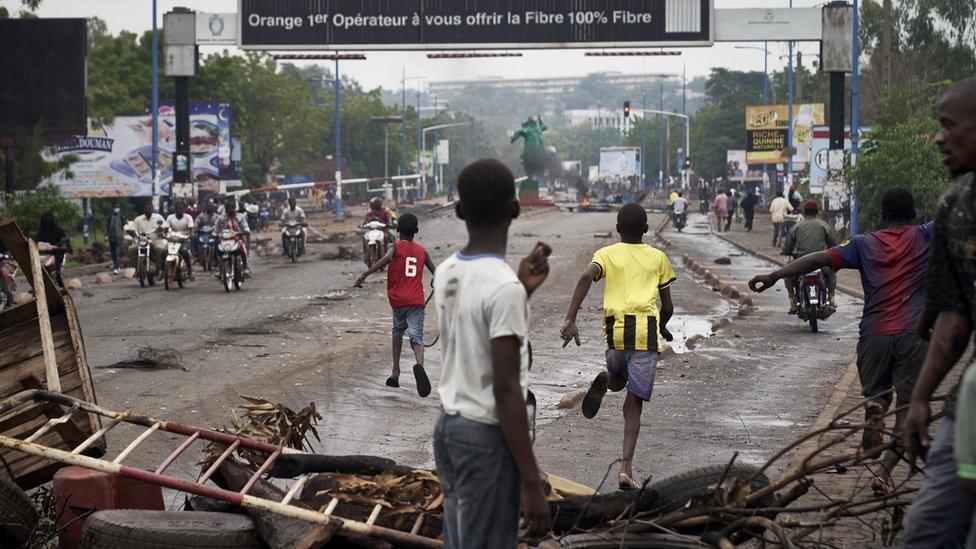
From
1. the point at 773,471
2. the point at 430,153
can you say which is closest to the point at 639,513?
the point at 773,471

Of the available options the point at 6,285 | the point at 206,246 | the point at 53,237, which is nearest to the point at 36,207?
the point at 206,246

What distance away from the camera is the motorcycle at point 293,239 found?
3541 centimetres

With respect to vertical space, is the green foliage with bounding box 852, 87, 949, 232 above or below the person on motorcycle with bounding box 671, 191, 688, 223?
above

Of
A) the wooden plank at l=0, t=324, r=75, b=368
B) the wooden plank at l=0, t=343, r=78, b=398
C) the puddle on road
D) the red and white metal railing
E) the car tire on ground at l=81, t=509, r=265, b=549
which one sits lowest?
the puddle on road

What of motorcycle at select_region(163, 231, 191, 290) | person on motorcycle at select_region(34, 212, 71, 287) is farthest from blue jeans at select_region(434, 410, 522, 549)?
motorcycle at select_region(163, 231, 191, 290)

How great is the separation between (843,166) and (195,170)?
1051 inches

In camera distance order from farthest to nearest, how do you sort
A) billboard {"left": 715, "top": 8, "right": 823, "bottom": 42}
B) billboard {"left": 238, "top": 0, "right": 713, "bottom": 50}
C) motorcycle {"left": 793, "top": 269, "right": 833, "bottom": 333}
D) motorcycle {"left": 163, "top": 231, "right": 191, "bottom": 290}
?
billboard {"left": 715, "top": 8, "right": 823, "bottom": 42} < billboard {"left": 238, "top": 0, "right": 713, "bottom": 50} < motorcycle {"left": 163, "top": 231, "right": 191, "bottom": 290} < motorcycle {"left": 793, "top": 269, "right": 833, "bottom": 333}

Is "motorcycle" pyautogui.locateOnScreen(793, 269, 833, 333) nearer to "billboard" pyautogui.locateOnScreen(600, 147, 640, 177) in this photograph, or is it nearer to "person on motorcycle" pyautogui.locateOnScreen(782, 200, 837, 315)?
"person on motorcycle" pyautogui.locateOnScreen(782, 200, 837, 315)

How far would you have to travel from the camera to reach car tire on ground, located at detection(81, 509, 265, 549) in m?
6.25

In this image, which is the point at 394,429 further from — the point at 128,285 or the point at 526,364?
the point at 128,285

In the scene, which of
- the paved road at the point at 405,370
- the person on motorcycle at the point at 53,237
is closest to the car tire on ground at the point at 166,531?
the paved road at the point at 405,370

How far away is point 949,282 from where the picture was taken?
15.3 ft

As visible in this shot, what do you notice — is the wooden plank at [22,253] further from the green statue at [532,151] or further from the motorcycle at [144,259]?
the green statue at [532,151]

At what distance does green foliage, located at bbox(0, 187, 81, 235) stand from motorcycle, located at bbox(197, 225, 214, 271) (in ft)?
9.95
